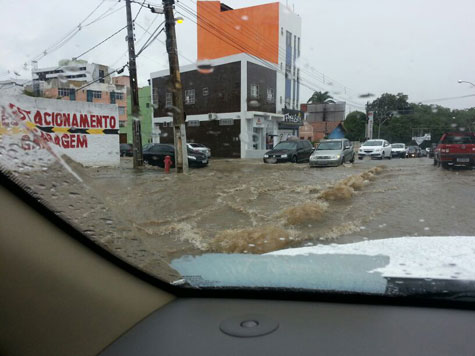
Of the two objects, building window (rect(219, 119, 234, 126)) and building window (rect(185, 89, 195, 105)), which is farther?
building window (rect(219, 119, 234, 126))

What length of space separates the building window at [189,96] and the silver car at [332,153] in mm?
6711

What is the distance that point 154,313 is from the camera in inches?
72.6

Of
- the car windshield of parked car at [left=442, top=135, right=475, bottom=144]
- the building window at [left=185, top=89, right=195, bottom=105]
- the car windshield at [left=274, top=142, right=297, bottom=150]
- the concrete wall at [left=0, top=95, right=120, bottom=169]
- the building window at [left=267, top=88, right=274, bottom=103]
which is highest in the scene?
the building window at [left=267, top=88, right=274, bottom=103]

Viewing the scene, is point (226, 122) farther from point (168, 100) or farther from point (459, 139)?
point (459, 139)

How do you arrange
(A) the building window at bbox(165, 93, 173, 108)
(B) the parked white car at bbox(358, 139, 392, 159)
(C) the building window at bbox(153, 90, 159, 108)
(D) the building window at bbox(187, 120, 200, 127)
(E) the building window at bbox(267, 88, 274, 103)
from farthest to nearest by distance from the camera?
(E) the building window at bbox(267, 88, 274, 103), (D) the building window at bbox(187, 120, 200, 127), (B) the parked white car at bbox(358, 139, 392, 159), (A) the building window at bbox(165, 93, 173, 108), (C) the building window at bbox(153, 90, 159, 108)

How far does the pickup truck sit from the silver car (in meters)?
3.69

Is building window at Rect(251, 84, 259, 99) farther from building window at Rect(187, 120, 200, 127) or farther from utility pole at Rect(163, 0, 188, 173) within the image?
utility pole at Rect(163, 0, 188, 173)

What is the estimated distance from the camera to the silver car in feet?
49.8

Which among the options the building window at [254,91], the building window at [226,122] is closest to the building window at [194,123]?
the building window at [226,122]

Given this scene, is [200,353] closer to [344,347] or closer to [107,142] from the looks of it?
[344,347]

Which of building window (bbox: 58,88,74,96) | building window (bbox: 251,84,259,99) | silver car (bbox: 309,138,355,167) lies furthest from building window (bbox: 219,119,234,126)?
building window (bbox: 58,88,74,96)

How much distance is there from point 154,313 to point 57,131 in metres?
2.98

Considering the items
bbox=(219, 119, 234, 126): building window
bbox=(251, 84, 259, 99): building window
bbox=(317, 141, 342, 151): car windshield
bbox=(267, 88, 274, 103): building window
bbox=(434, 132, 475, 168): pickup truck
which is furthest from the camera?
bbox=(219, 119, 234, 126): building window

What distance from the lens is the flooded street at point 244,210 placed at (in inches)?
79.7
